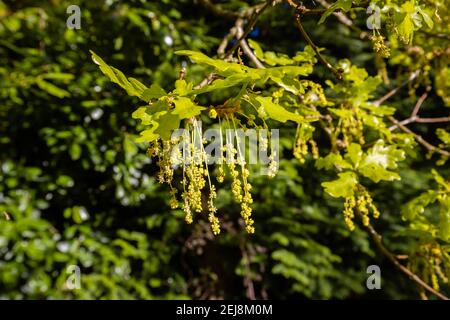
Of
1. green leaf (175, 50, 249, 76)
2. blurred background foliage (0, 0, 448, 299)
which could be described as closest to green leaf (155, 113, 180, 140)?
green leaf (175, 50, 249, 76)

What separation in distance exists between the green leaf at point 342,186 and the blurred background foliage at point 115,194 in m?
1.21

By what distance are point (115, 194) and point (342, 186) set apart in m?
1.78

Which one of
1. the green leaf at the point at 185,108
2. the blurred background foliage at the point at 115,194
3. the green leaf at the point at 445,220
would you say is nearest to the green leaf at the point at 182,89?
the green leaf at the point at 185,108

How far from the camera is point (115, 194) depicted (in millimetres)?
3092

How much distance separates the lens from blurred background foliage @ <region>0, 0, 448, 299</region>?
2.75 meters

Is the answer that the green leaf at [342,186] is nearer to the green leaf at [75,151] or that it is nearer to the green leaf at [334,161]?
the green leaf at [334,161]

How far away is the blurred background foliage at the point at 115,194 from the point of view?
108 inches

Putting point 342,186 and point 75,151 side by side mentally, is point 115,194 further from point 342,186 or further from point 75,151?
point 342,186

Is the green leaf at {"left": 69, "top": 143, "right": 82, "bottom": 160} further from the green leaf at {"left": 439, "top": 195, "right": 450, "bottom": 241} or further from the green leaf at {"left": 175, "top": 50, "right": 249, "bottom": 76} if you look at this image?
the green leaf at {"left": 439, "top": 195, "right": 450, "bottom": 241}

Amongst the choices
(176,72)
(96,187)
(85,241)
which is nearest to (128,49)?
(176,72)

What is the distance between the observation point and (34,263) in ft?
8.73

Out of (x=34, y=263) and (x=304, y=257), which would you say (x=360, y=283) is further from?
(x=34, y=263)

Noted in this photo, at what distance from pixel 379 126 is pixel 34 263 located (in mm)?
1909

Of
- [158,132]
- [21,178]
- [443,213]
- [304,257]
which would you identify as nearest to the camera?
[158,132]
